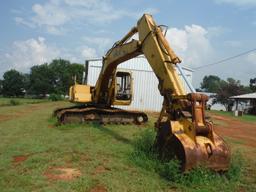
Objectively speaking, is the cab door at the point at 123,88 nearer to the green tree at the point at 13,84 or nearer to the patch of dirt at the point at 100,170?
the patch of dirt at the point at 100,170

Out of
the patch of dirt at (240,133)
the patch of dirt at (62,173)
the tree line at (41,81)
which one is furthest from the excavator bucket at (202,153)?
the tree line at (41,81)

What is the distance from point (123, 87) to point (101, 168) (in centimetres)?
786

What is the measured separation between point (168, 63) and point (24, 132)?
5.96 metres

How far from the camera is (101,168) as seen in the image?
21.9ft

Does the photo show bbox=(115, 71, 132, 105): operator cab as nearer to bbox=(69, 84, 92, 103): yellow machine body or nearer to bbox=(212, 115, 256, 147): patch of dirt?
bbox=(69, 84, 92, 103): yellow machine body

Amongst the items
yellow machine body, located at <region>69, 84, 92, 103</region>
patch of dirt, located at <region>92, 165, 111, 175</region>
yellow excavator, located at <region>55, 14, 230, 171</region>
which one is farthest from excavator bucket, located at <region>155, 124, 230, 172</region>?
yellow machine body, located at <region>69, 84, 92, 103</region>

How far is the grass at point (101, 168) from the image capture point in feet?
18.5

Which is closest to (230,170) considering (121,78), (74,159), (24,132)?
(74,159)

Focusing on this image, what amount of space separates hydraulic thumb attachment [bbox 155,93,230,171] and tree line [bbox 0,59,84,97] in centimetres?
7539

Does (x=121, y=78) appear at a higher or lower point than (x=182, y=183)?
higher

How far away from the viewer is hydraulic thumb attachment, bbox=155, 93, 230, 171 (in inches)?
234

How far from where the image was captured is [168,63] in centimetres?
765

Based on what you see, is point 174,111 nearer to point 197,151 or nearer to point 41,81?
point 197,151

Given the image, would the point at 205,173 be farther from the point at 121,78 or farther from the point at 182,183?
the point at 121,78
